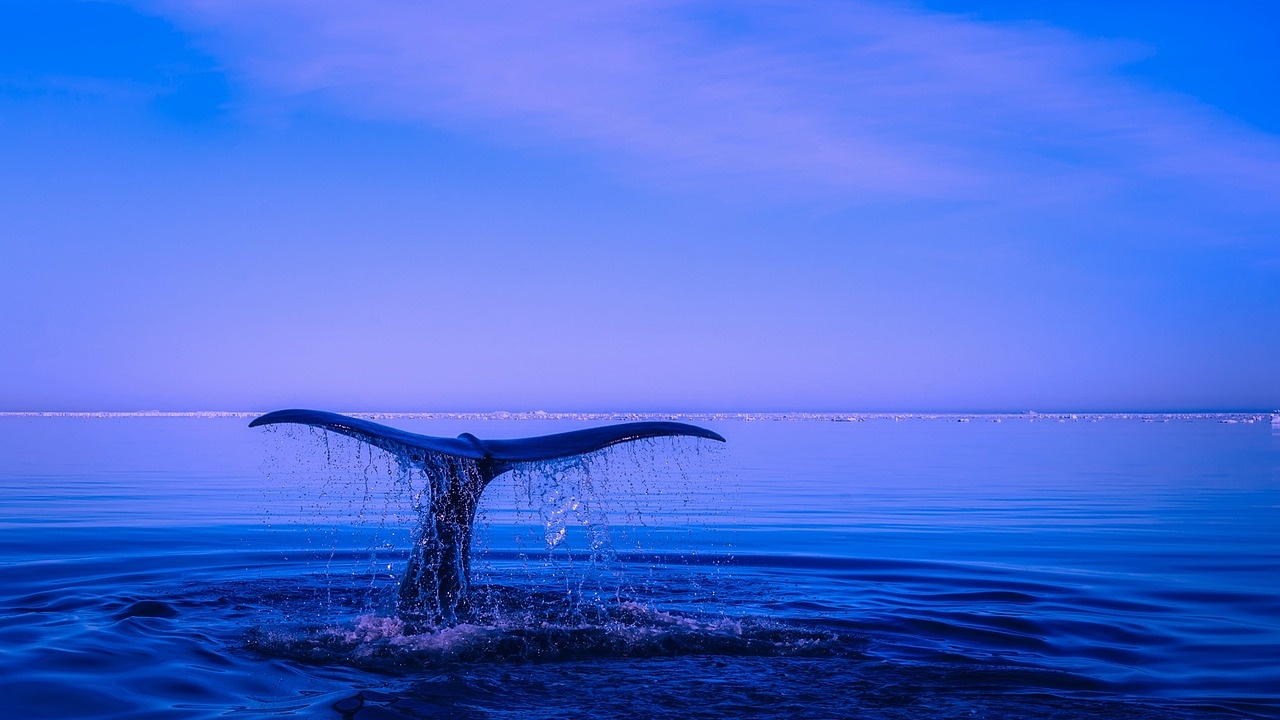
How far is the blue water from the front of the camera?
5691 mm

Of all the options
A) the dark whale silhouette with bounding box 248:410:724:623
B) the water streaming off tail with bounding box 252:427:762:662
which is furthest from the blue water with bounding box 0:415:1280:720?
the dark whale silhouette with bounding box 248:410:724:623

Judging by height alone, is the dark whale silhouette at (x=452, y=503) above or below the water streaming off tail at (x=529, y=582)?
above

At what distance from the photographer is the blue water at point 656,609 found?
569cm

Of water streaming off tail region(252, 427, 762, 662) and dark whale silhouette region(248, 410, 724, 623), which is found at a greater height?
dark whale silhouette region(248, 410, 724, 623)

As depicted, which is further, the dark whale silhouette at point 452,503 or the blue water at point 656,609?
the dark whale silhouette at point 452,503

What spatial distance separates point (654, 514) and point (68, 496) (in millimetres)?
10141

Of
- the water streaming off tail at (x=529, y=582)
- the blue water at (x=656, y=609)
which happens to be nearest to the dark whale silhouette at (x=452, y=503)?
the water streaming off tail at (x=529, y=582)

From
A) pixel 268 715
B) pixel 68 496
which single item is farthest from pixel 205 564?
pixel 68 496

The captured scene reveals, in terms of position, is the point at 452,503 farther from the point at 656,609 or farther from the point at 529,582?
the point at 529,582

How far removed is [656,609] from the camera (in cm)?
843

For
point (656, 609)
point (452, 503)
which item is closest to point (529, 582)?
point (656, 609)

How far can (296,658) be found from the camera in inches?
256

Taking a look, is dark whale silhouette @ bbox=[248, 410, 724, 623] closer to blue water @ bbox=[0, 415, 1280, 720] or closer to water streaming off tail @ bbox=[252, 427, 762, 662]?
water streaming off tail @ bbox=[252, 427, 762, 662]

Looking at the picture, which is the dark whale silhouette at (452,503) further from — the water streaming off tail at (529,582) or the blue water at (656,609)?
the blue water at (656,609)
